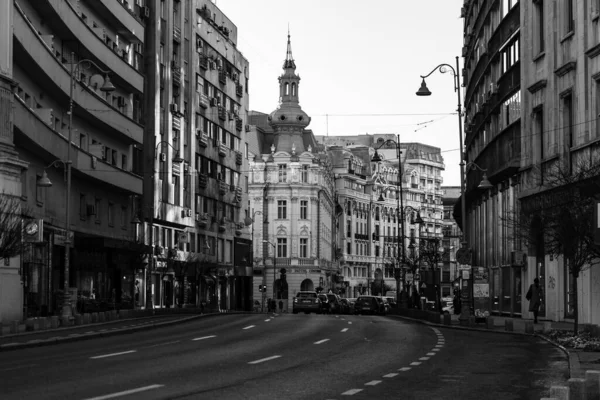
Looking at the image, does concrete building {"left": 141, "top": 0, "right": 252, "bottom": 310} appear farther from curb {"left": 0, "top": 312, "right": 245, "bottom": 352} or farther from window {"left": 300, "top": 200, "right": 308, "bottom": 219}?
window {"left": 300, "top": 200, "right": 308, "bottom": 219}

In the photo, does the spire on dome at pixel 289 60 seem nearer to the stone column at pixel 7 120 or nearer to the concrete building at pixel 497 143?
the concrete building at pixel 497 143

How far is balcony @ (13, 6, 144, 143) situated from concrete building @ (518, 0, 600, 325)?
18.7 meters

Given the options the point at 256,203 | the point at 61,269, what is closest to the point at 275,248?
the point at 256,203

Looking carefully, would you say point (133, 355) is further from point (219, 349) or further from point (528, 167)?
point (528, 167)

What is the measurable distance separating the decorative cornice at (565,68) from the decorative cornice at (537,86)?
185 cm

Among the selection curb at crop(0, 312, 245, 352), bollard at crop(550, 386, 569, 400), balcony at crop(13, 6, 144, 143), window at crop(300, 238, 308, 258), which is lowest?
curb at crop(0, 312, 245, 352)

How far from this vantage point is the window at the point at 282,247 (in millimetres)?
137725

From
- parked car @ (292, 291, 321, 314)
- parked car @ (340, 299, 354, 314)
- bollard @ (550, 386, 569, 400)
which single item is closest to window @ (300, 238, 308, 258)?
parked car @ (340, 299, 354, 314)

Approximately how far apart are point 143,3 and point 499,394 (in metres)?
56.9

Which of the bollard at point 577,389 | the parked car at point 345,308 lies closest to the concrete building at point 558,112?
the bollard at point 577,389

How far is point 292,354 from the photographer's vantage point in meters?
23.6

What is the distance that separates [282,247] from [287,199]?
585 centimetres

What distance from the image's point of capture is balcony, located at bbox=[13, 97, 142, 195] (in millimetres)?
40844

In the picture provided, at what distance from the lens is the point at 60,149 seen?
157 ft
